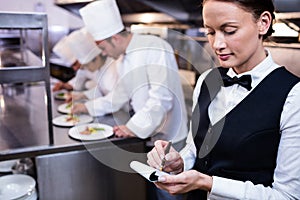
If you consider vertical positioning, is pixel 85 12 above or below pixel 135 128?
above

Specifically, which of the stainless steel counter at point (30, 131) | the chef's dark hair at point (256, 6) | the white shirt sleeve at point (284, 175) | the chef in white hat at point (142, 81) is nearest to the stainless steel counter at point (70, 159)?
the stainless steel counter at point (30, 131)

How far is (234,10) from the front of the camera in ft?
2.63

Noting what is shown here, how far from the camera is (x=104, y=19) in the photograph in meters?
1.70

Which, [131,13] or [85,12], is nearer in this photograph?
[85,12]

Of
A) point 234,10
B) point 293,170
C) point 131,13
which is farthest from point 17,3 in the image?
point 131,13

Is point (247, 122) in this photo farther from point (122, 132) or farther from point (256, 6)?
point (122, 132)

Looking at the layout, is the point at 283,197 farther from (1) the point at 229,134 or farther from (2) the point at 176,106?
(2) the point at 176,106

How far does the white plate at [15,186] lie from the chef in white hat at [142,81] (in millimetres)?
515

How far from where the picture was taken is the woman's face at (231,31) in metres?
0.81

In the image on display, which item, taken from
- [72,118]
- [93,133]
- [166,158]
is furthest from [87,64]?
[166,158]

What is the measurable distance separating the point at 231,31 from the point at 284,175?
0.44 meters

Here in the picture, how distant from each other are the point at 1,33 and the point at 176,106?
7.54 feet

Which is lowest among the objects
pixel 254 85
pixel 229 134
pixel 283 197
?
pixel 283 197

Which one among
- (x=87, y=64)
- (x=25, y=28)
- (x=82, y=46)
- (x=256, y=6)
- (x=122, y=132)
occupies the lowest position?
(x=122, y=132)
